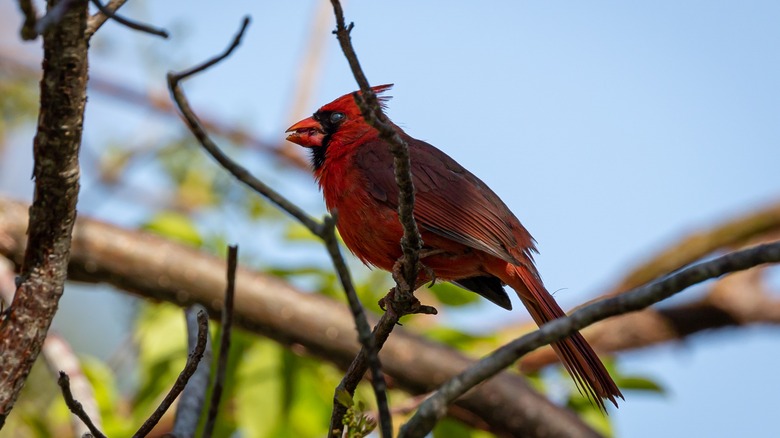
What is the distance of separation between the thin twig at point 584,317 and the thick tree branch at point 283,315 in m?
2.58

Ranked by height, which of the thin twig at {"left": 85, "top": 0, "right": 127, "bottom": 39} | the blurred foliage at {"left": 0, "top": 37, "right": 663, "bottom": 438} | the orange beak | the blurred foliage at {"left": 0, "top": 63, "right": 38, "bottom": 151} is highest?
the blurred foliage at {"left": 0, "top": 63, "right": 38, "bottom": 151}

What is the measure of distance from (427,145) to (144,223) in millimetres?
1527

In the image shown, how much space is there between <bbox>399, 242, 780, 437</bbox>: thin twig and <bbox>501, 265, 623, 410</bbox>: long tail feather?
1.20 metres

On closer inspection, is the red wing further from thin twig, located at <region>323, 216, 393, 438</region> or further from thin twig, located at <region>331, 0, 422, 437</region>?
thin twig, located at <region>323, 216, 393, 438</region>

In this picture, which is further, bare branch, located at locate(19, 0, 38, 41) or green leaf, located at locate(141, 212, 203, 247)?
green leaf, located at locate(141, 212, 203, 247)

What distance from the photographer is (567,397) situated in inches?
166

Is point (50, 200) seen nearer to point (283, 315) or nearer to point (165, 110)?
point (283, 315)

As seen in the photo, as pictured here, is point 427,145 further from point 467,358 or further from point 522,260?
point 467,358

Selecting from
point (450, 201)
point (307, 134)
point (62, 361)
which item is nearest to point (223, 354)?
point (450, 201)

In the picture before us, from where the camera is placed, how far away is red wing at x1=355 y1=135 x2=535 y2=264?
2852mm

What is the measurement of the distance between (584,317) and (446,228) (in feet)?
5.22

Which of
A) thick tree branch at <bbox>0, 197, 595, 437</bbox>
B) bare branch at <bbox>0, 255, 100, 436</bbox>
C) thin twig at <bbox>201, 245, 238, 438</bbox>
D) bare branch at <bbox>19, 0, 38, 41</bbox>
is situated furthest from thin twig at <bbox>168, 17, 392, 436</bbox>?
thick tree branch at <bbox>0, 197, 595, 437</bbox>

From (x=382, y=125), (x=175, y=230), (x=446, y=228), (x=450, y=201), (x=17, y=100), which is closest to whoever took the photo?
(x=382, y=125)

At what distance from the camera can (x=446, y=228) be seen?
9.34 ft
